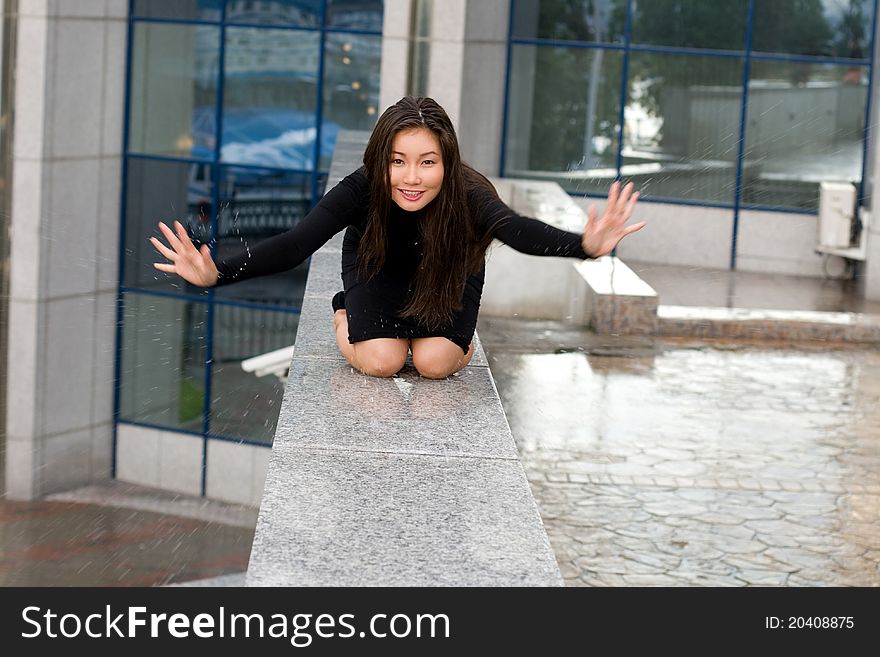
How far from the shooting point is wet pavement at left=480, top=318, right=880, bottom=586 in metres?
6.24

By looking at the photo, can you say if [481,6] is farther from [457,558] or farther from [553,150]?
[457,558]

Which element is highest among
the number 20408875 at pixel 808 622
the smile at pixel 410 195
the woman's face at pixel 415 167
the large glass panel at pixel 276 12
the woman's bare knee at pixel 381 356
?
the large glass panel at pixel 276 12

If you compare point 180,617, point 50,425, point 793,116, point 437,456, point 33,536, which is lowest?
point 33,536

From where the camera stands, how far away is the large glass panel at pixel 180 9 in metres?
17.9

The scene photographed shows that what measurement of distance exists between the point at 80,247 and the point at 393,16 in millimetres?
5383

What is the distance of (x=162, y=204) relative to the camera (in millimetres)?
18656

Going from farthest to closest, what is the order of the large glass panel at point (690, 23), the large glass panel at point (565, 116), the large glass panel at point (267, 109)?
the large glass panel at point (565, 116) → the large glass panel at point (267, 109) → the large glass panel at point (690, 23)

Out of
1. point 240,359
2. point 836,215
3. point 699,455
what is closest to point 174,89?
point 240,359

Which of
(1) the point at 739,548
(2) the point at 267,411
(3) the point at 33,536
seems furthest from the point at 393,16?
(1) the point at 739,548

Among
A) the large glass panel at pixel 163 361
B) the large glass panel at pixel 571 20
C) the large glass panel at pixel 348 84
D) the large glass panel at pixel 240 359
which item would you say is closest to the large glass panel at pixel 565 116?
the large glass panel at pixel 571 20

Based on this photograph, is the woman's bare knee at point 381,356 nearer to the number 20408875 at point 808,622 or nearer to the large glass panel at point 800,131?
the number 20408875 at point 808,622

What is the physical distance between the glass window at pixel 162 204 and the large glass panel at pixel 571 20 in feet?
16.0

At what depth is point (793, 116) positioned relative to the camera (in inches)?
692

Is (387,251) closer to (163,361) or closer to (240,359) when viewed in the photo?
(240,359)
